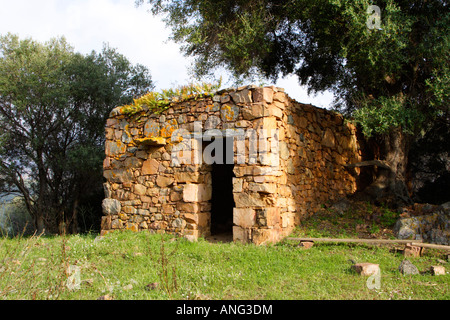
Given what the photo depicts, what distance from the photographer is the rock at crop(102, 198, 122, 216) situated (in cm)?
868

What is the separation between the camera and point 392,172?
9.32 metres

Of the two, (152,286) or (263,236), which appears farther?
(263,236)

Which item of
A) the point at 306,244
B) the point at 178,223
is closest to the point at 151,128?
the point at 178,223

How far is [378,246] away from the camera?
6.44m

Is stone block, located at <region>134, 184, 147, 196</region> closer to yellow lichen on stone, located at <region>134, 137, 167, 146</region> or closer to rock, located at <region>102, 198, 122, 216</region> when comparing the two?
rock, located at <region>102, 198, 122, 216</region>

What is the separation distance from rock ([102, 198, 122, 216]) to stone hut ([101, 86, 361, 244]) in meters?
0.02

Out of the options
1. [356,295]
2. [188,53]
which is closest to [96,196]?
[188,53]

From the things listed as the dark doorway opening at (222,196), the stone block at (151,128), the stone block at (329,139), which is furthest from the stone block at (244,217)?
the stone block at (329,139)

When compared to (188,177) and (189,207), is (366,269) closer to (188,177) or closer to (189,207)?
(189,207)

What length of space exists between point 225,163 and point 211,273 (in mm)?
3815

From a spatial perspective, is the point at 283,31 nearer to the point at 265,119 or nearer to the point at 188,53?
the point at 188,53

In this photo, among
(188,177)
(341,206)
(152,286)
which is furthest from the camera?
(341,206)

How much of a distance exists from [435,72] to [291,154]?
3.43m
